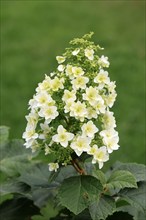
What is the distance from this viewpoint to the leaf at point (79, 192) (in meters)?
2.35

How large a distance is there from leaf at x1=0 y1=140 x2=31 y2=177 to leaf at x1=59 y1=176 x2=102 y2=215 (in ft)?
1.97

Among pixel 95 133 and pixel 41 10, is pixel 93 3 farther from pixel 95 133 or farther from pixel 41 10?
pixel 95 133

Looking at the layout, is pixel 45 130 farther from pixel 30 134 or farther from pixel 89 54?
pixel 89 54

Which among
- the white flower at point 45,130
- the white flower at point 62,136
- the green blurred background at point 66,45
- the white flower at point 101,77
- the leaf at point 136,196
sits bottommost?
the leaf at point 136,196

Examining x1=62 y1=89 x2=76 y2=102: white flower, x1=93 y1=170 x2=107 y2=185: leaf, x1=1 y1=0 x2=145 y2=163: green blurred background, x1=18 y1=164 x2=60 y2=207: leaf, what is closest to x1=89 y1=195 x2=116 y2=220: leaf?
x1=93 y1=170 x2=107 y2=185: leaf

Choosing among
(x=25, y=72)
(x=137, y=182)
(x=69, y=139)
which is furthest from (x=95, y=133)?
(x=25, y=72)

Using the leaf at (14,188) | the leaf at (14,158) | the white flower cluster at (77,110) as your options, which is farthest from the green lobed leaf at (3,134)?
the white flower cluster at (77,110)

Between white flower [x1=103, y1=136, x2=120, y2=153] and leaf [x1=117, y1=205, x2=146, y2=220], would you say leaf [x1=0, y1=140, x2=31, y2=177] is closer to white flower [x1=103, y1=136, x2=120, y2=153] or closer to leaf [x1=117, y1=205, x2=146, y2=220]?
leaf [x1=117, y1=205, x2=146, y2=220]

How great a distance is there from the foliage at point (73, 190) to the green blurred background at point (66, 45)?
1.81 m

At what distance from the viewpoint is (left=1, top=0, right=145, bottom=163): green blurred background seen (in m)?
5.26

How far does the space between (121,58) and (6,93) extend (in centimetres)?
147

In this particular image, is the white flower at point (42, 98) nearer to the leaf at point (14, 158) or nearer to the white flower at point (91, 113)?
the white flower at point (91, 113)

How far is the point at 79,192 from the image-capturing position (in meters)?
2.38

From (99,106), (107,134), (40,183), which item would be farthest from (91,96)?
(40,183)
